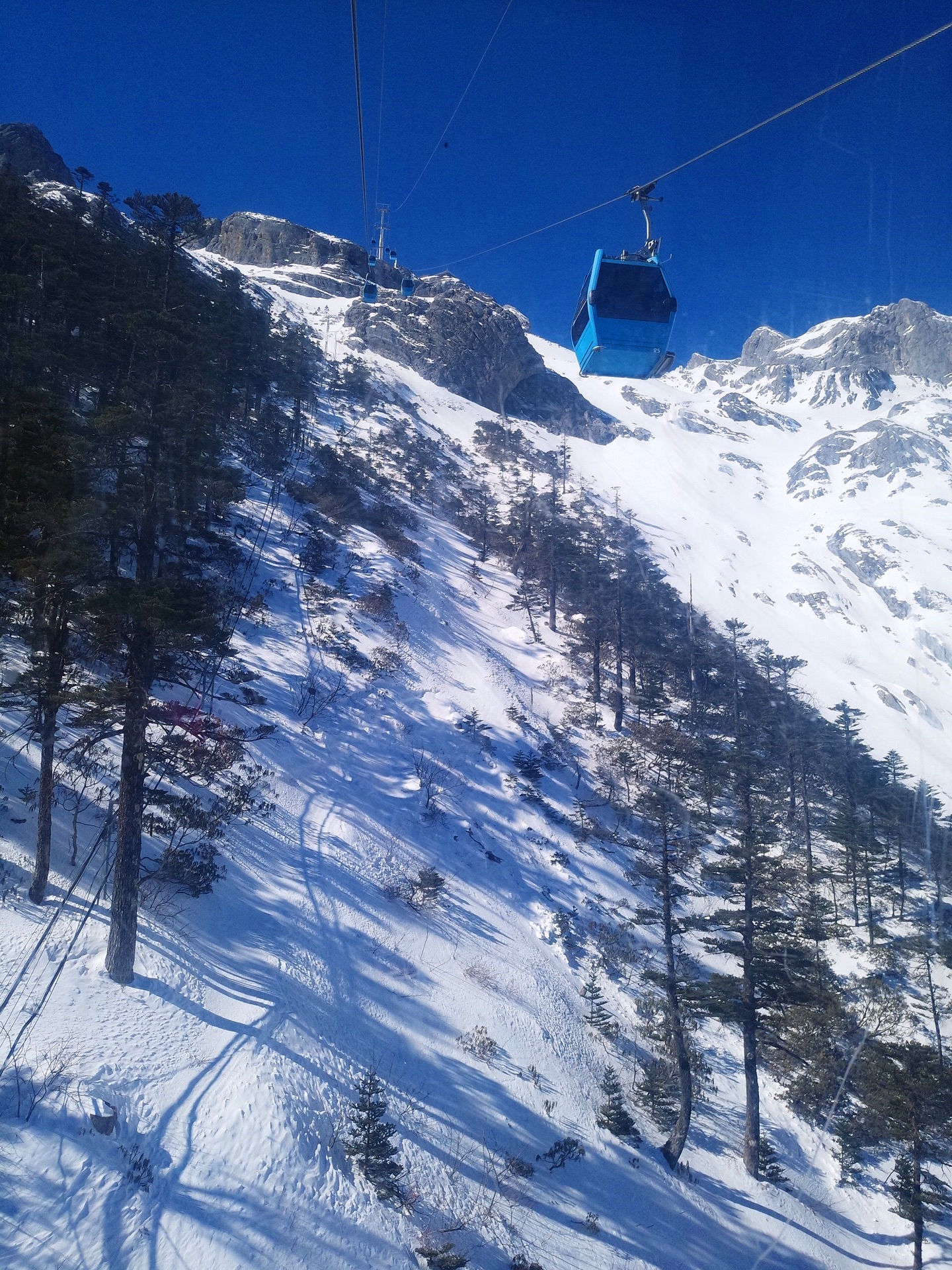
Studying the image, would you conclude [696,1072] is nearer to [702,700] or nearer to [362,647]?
[362,647]

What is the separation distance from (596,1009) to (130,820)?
11.6 m

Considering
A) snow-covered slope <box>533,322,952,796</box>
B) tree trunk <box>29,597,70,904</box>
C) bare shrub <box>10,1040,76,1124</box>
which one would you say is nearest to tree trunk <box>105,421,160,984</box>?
tree trunk <box>29,597,70,904</box>

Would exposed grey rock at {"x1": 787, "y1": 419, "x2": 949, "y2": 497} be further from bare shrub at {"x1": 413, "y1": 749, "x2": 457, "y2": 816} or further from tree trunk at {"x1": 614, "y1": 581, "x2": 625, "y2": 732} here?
bare shrub at {"x1": 413, "y1": 749, "x2": 457, "y2": 816}

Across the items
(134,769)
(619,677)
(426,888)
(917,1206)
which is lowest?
(426,888)

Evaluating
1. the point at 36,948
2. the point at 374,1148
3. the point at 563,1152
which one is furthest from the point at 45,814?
the point at 563,1152

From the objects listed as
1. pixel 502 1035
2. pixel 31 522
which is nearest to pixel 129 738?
pixel 31 522

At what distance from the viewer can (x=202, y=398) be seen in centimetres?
1013

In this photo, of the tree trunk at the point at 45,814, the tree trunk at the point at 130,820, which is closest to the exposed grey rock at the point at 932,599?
the tree trunk at the point at 130,820

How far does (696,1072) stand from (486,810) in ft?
29.1

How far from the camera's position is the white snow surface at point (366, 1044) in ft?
20.4

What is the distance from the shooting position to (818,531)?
87.1 metres

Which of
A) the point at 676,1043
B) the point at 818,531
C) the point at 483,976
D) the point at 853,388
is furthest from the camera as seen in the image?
the point at 853,388

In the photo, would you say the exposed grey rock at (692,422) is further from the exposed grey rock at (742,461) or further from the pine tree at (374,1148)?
the pine tree at (374,1148)

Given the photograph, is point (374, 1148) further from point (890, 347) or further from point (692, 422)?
point (890, 347)
